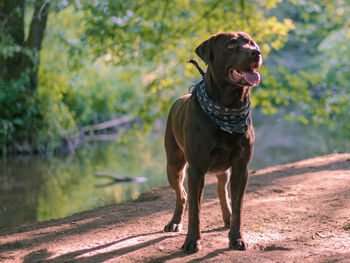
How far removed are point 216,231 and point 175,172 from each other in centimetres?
87

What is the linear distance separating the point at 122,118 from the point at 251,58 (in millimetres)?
22347

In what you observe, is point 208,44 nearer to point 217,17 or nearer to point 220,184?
point 220,184

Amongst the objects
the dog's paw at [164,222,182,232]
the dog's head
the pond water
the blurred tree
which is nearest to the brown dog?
the dog's head

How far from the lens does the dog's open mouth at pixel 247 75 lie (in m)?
3.70

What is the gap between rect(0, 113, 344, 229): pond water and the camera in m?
9.38

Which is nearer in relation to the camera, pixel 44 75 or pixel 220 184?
pixel 220 184

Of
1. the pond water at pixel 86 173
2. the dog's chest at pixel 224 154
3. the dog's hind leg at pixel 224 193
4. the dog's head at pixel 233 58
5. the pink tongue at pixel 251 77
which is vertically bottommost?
the pond water at pixel 86 173

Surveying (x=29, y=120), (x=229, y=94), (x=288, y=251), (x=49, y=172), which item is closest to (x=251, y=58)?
(x=229, y=94)

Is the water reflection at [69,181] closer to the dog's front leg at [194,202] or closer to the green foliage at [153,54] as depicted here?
the green foliage at [153,54]

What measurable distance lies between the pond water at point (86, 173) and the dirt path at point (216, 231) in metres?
2.71

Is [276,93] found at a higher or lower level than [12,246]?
higher

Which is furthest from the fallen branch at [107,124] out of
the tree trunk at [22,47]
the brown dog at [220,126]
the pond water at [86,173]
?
the brown dog at [220,126]

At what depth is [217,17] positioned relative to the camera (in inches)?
464

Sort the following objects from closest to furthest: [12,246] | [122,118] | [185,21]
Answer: [12,246] → [185,21] → [122,118]
